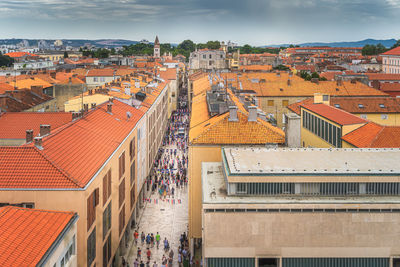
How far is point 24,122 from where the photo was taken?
3712 centimetres

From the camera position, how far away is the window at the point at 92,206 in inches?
842

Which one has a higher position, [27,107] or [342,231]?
[27,107]

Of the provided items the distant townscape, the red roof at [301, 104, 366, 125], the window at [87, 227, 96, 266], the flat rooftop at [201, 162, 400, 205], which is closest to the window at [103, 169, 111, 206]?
the distant townscape

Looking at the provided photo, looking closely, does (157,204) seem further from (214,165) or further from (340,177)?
(340,177)

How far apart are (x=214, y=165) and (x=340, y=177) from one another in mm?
8105

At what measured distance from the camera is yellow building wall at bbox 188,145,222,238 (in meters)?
29.2

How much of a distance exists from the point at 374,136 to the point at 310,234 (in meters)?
12.2

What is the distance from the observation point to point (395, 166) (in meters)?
21.7

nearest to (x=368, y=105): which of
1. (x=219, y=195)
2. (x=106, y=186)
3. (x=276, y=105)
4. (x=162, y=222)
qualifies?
(x=276, y=105)

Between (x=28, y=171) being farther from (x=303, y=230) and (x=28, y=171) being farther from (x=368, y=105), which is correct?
(x=368, y=105)

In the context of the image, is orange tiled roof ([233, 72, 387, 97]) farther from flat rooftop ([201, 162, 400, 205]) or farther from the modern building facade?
the modern building facade

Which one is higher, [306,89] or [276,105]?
[306,89]

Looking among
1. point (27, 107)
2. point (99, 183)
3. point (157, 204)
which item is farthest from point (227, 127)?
point (27, 107)

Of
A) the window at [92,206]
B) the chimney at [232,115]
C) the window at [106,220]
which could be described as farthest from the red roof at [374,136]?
the window at [92,206]
